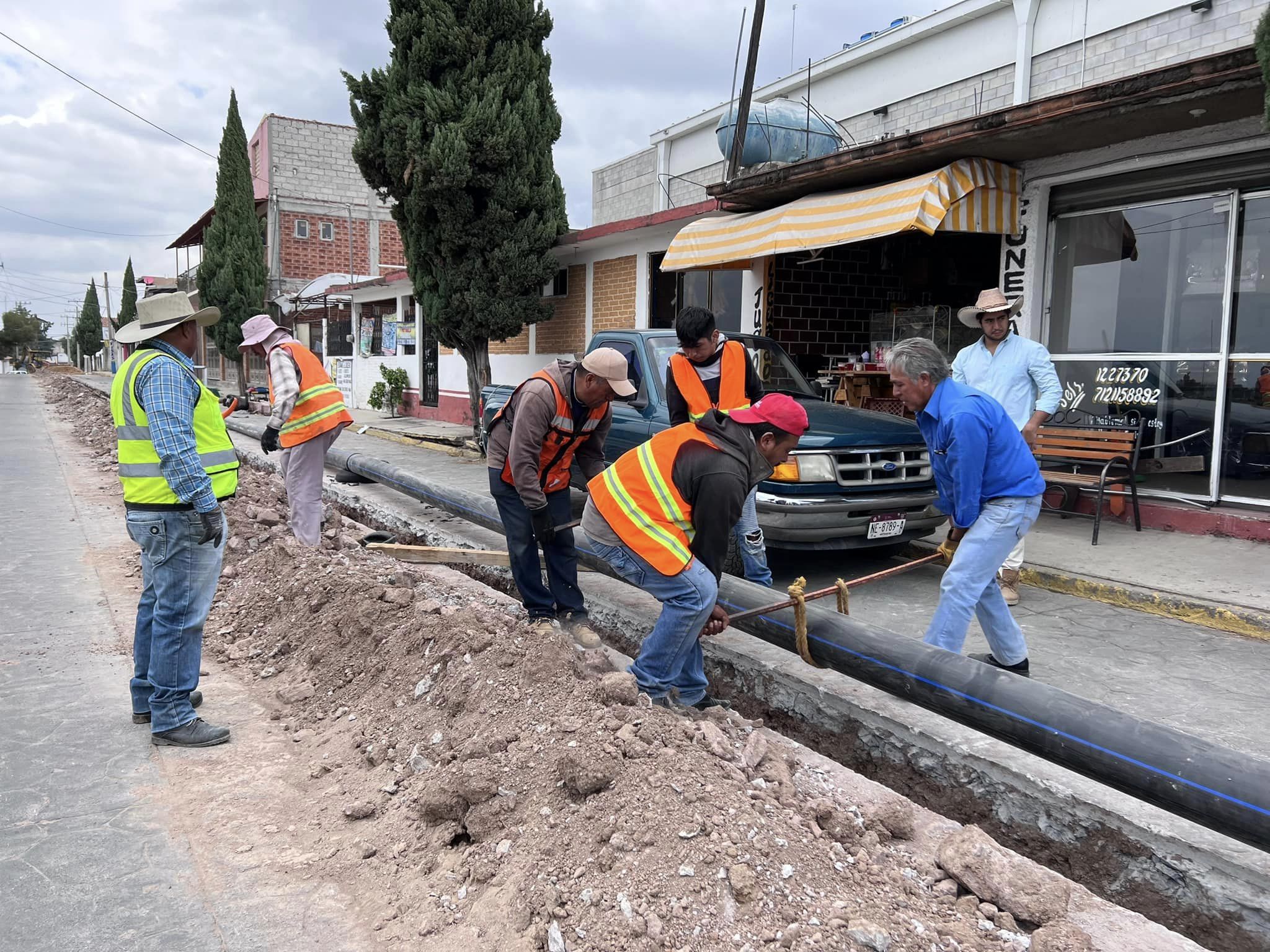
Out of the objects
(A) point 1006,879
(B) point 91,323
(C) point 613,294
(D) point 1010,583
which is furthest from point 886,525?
(B) point 91,323

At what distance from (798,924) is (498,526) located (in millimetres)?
4315

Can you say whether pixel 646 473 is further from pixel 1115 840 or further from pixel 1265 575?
pixel 1265 575

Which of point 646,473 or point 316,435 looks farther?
point 316,435

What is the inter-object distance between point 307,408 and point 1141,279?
7107mm

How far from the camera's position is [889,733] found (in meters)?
3.87

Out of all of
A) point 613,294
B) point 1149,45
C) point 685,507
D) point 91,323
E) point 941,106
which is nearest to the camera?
point 685,507

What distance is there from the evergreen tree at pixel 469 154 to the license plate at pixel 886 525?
8.88m

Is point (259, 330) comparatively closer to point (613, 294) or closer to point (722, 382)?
point (722, 382)

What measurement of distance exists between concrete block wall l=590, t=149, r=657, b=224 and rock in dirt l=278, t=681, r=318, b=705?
1578cm

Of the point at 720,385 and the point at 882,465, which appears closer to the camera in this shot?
the point at 720,385

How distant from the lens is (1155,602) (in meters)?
5.81

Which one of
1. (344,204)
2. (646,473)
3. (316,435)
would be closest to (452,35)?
(316,435)

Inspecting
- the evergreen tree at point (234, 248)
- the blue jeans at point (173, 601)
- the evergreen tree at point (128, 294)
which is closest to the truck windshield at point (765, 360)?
the blue jeans at point (173, 601)

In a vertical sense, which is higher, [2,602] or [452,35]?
[452,35]
